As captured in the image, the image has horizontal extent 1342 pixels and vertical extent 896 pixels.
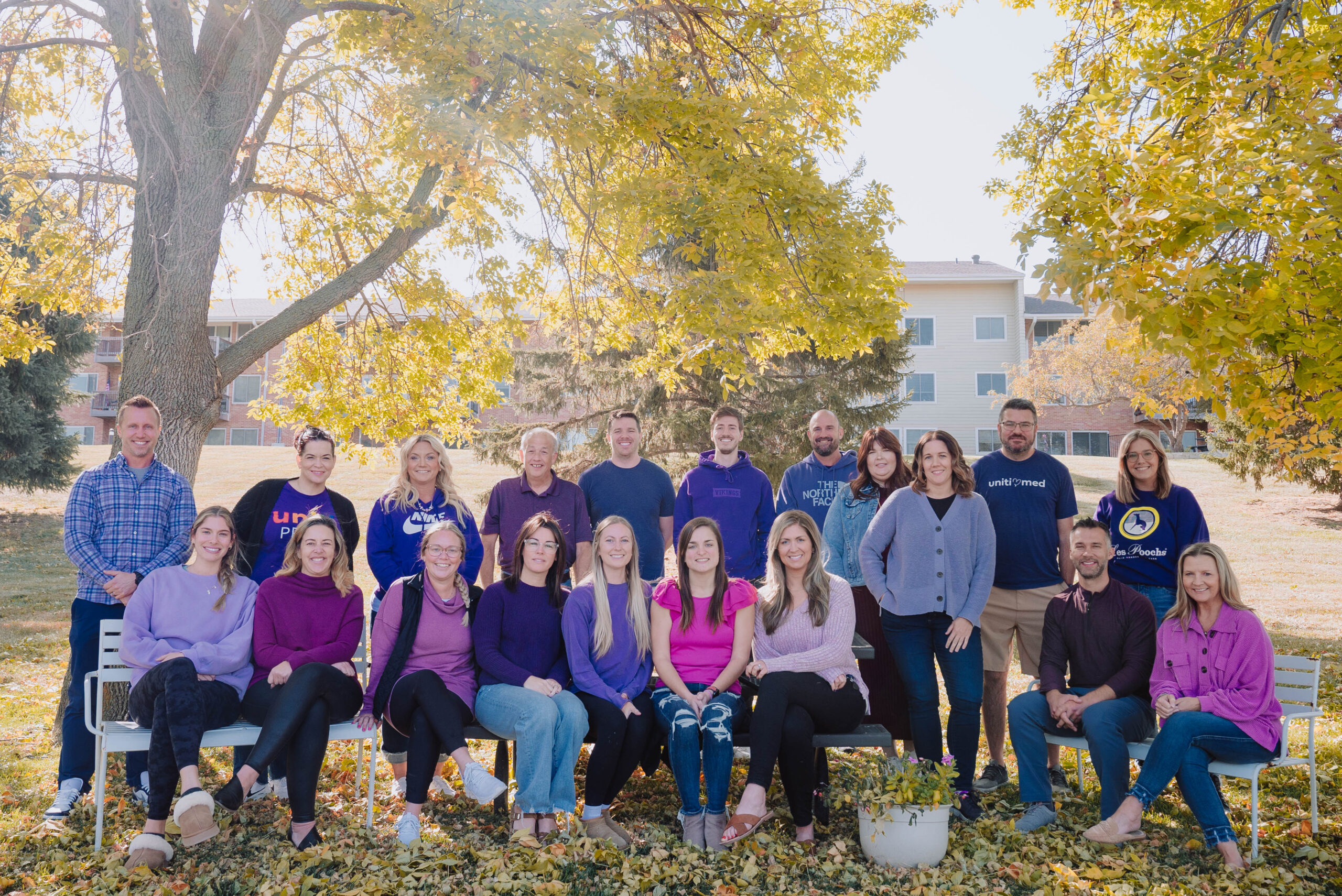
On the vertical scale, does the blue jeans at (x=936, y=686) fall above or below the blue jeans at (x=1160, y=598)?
below

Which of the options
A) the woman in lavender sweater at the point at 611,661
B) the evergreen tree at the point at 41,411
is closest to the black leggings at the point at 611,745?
the woman in lavender sweater at the point at 611,661

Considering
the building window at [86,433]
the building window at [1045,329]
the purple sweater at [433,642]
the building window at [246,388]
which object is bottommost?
the purple sweater at [433,642]

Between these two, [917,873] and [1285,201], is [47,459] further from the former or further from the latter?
[1285,201]

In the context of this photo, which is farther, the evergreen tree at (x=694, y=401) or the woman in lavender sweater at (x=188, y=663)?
the evergreen tree at (x=694, y=401)

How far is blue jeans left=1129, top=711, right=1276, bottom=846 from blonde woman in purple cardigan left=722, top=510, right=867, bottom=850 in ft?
4.63

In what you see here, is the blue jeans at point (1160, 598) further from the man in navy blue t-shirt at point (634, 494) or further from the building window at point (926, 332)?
the building window at point (926, 332)

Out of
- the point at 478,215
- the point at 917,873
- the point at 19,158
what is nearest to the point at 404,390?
the point at 478,215

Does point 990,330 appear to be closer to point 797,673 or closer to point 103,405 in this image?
point 797,673

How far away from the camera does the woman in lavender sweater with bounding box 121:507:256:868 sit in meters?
4.23

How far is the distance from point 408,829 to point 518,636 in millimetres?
1063

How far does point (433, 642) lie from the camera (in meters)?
4.84

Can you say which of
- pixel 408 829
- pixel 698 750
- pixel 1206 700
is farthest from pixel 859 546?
pixel 408 829

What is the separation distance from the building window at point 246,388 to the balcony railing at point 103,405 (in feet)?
16.7

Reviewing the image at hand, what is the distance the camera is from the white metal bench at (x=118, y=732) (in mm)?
4480
